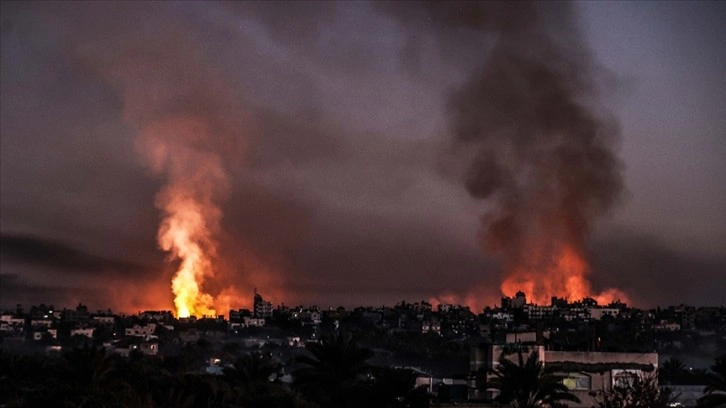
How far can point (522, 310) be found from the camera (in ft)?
631

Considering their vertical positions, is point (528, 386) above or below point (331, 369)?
below

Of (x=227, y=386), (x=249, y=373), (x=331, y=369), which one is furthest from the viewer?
(x=249, y=373)

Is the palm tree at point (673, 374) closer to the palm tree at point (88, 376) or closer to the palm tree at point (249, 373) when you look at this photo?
the palm tree at point (249, 373)

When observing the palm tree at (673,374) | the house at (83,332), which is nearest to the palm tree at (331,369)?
the palm tree at (673,374)

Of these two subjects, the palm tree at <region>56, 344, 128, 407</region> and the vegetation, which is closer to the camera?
the vegetation

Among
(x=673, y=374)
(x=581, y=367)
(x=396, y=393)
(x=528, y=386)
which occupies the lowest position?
(x=396, y=393)

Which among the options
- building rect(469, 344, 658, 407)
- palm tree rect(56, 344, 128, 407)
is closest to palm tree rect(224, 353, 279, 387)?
A: palm tree rect(56, 344, 128, 407)

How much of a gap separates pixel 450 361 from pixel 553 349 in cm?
4470

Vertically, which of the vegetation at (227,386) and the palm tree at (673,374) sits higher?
the palm tree at (673,374)

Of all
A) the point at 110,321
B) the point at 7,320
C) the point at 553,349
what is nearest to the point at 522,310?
the point at 110,321

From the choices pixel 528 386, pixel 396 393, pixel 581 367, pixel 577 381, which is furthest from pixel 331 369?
pixel 528 386

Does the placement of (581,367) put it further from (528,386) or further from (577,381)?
(528,386)

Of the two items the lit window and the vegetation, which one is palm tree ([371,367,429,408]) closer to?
the vegetation

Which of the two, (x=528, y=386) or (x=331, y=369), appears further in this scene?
(x=331, y=369)
